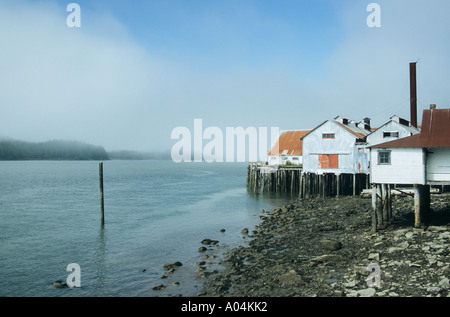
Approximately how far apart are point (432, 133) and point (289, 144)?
109ft

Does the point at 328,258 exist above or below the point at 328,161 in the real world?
below

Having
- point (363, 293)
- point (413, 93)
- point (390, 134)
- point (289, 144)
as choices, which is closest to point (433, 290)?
point (363, 293)

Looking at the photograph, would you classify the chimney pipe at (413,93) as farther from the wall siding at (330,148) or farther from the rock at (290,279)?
the rock at (290,279)

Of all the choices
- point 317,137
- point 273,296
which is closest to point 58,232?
point 273,296

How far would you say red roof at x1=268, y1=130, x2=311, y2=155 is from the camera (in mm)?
48588

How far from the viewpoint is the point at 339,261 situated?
45.4 feet

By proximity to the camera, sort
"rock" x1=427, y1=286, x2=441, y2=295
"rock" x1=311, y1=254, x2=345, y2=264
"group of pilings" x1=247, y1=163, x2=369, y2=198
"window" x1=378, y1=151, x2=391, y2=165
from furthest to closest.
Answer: "group of pilings" x1=247, y1=163, x2=369, y2=198, "window" x1=378, y1=151, x2=391, y2=165, "rock" x1=311, y1=254, x2=345, y2=264, "rock" x1=427, y1=286, x2=441, y2=295

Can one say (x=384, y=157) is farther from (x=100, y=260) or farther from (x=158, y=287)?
(x=100, y=260)

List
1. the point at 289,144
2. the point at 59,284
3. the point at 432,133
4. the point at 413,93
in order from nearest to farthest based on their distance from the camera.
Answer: the point at 59,284, the point at 432,133, the point at 413,93, the point at 289,144

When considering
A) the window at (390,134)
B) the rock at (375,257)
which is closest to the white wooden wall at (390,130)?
the window at (390,134)

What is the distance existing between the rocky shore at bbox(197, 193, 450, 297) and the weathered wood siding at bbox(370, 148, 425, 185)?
2398mm

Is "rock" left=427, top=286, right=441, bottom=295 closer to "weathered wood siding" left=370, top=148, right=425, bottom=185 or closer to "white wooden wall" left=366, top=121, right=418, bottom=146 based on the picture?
"weathered wood siding" left=370, top=148, right=425, bottom=185

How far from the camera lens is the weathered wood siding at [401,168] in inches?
663

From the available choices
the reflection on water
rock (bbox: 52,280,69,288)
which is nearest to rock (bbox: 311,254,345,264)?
the reflection on water
